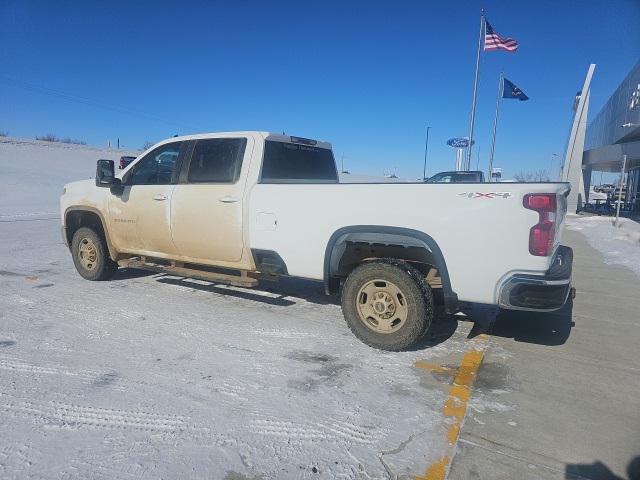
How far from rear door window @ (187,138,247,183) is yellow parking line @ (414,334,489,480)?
9.52 ft

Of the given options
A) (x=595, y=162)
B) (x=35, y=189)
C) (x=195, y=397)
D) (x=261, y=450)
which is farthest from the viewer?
(x=595, y=162)

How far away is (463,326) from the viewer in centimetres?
498

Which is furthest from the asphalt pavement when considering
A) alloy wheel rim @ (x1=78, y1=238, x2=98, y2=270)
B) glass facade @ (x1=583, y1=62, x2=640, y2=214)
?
glass facade @ (x1=583, y1=62, x2=640, y2=214)

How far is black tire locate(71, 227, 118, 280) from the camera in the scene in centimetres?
623

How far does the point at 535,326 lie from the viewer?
5.02 meters

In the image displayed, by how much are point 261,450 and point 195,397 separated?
80 cm

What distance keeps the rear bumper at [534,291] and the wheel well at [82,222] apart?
5120mm

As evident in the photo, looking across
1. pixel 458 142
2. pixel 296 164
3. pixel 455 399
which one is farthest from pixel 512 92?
pixel 455 399

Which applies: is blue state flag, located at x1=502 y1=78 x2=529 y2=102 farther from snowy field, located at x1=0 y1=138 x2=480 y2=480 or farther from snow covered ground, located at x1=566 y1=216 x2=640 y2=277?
snowy field, located at x1=0 y1=138 x2=480 y2=480

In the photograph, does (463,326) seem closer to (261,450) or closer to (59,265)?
(261,450)

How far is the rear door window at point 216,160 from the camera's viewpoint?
5.03 meters

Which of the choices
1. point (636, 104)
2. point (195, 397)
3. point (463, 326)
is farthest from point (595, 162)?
point (195, 397)

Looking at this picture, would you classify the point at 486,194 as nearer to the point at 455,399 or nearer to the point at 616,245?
the point at 455,399

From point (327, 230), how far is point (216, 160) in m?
1.83
